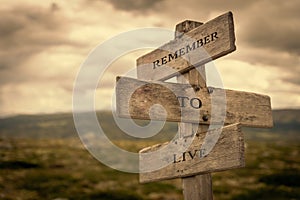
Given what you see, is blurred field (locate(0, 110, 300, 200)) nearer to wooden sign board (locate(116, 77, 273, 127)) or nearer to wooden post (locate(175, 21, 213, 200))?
wooden sign board (locate(116, 77, 273, 127))

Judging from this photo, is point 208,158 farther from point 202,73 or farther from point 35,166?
point 35,166

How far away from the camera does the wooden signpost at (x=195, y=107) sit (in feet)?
18.4

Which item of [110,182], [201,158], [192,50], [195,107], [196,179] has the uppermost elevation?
[192,50]

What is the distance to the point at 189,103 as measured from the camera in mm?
6012

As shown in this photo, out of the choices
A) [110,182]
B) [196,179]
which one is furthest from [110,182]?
[196,179]

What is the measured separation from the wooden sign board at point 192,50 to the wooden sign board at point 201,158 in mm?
1014

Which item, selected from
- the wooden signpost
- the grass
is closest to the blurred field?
the grass

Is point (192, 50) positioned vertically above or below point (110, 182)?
above

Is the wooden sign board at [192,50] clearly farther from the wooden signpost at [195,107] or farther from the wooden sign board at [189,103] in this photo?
the wooden sign board at [189,103]

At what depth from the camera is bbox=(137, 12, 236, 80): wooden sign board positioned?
18.9ft

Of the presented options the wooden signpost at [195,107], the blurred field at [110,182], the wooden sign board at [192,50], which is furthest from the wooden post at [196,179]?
the blurred field at [110,182]

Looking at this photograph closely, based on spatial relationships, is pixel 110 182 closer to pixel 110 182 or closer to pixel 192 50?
pixel 110 182

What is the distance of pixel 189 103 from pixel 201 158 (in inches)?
29.4

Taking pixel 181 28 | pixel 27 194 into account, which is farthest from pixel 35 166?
pixel 181 28
